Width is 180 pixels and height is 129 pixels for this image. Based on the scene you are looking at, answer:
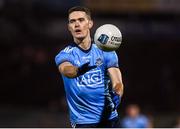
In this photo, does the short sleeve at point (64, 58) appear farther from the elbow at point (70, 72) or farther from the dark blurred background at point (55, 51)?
the dark blurred background at point (55, 51)

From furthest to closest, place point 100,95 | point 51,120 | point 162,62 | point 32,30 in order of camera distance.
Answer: point 162,62, point 32,30, point 51,120, point 100,95

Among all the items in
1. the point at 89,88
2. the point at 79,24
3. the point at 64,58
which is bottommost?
the point at 89,88

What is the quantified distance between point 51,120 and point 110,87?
40.6ft

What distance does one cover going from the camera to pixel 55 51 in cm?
2250

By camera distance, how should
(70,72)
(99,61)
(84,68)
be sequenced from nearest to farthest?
(70,72)
(84,68)
(99,61)

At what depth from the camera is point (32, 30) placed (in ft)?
71.3

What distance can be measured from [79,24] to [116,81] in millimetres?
775

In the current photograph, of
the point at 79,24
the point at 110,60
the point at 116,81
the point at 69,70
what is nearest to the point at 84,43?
the point at 79,24

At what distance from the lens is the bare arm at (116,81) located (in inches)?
297

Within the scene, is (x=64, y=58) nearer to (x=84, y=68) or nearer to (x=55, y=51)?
(x=84, y=68)

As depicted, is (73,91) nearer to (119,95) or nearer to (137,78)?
(119,95)

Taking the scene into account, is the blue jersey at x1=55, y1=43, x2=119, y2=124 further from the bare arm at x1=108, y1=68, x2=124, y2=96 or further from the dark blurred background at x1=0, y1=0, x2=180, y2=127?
the dark blurred background at x1=0, y1=0, x2=180, y2=127

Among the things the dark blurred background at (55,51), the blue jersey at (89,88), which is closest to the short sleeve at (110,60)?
the blue jersey at (89,88)

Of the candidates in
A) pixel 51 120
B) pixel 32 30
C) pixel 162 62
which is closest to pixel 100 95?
pixel 51 120
